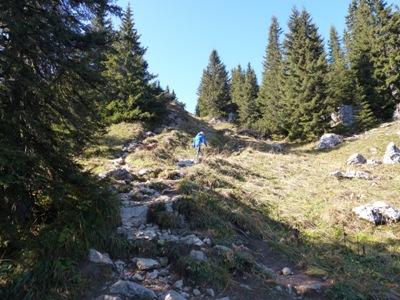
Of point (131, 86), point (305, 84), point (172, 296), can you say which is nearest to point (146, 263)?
point (172, 296)

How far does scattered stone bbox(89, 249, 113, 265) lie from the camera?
4172mm

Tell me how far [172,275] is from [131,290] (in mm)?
829

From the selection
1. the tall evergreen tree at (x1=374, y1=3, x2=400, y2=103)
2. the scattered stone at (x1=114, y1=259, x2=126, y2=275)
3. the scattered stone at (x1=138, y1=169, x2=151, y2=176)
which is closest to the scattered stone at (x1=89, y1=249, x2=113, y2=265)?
the scattered stone at (x1=114, y1=259, x2=126, y2=275)

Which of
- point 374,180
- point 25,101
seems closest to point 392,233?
point 374,180

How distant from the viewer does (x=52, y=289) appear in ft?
11.4

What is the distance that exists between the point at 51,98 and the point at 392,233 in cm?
903

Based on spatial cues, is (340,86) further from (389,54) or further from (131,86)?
(131,86)

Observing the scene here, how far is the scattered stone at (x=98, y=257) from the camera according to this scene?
417cm

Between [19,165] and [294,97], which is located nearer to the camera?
[19,165]

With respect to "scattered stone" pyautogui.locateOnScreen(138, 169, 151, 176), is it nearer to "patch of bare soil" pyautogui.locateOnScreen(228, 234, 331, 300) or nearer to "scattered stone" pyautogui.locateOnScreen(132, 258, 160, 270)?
"scattered stone" pyautogui.locateOnScreen(132, 258, 160, 270)

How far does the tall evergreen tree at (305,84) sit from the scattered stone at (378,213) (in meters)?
15.1

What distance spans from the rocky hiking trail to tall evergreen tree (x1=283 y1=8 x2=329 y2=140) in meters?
18.6

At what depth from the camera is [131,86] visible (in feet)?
58.5

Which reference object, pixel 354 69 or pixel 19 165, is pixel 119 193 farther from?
pixel 354 69
